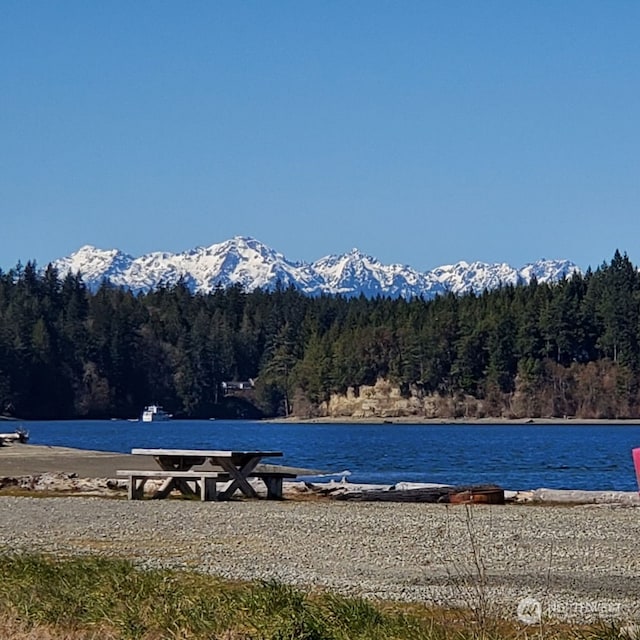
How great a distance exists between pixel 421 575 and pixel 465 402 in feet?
516

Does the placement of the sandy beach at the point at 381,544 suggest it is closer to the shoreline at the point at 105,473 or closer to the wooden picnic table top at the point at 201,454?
→ the wooden picnic table top at the point at 201,454

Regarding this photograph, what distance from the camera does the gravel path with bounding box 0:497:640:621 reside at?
13.2m

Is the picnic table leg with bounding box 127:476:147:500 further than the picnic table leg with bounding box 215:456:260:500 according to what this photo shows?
Yes

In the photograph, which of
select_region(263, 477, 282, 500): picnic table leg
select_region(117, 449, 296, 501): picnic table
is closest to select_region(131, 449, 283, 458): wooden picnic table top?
select_region(117, 449, 296, 501): picnic table

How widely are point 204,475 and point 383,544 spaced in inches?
365

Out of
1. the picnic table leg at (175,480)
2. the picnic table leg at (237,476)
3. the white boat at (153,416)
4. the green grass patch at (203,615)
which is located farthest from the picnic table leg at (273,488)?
the white boat at (153,416)

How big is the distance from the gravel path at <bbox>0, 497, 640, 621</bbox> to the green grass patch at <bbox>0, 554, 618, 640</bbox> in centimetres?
59

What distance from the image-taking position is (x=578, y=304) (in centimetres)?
17225

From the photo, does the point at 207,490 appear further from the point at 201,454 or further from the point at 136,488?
the point at 136,488

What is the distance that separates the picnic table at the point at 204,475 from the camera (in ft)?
89.5

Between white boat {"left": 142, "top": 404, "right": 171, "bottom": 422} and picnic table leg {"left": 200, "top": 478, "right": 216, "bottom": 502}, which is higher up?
white boat {"left": 142, "top": 404, "right": 171, "bottom": 422}

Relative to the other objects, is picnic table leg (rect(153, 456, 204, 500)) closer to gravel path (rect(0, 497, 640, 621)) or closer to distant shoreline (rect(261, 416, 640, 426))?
gravel path (rect(0, 497, 640, 621))

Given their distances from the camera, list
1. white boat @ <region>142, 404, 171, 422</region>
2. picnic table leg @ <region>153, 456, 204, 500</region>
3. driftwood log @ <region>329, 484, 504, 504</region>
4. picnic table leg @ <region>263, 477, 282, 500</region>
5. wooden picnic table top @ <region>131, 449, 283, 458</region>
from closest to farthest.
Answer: wooden picnic table top @ <region>131, 449, 283, 458</region>
picnic table leg @ <region>153, 456, 204, 500</region>
picnic table leg @ <region>263, 477, 282, 500</region>
driftwood log @ <region>329, 484, 504, 504</region>
white boat @ <region>142, 404, 171, 422</region>

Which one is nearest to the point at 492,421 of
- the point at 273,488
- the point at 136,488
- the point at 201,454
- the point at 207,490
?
the point at 273,488
